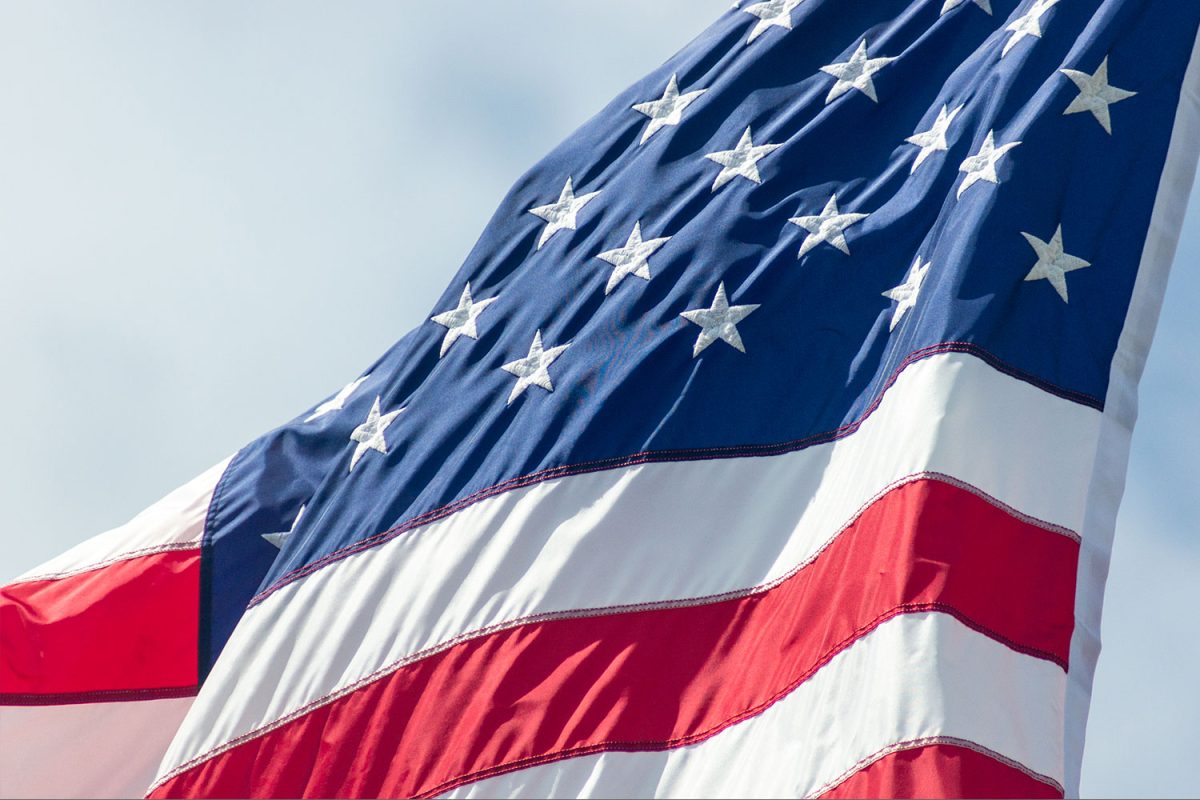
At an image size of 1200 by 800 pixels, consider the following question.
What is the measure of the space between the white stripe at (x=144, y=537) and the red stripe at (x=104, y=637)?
0.13m

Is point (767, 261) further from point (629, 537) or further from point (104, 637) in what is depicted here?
point (104, 637)

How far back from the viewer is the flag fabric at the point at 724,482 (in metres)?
7.64

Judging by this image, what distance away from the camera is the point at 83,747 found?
389 inches

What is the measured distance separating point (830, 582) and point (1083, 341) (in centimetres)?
164

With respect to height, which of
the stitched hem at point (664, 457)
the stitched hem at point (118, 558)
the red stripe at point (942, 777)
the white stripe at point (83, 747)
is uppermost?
the stitched hem at point (664, 457)

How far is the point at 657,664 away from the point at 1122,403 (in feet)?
7.66

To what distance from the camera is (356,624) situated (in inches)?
358

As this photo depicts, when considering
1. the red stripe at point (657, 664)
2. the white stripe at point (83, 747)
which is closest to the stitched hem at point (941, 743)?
the red stripe at point (657, 664)

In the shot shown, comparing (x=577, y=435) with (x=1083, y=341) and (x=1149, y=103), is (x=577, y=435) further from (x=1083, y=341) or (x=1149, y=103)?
(x=1149, y=103)

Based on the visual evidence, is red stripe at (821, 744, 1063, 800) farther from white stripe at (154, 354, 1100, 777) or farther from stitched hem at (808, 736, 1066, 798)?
white stripe at (154, 354, 1100, 777)

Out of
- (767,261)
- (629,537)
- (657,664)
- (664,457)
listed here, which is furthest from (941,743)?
(767,261)

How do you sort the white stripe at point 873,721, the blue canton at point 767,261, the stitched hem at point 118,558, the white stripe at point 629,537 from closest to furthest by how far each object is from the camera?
1. the white stripe at point 873,721
2. the white stripe at point 629,537
3. the blue canton at point 767,261
4. the stitched hem at point 118,558

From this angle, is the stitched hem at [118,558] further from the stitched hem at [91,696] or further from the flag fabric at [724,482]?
the stitched hem at [91,696]

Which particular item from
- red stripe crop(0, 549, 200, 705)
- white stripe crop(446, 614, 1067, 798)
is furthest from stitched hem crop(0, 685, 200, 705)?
white stripe crop(446, 614, 1067, 798)
